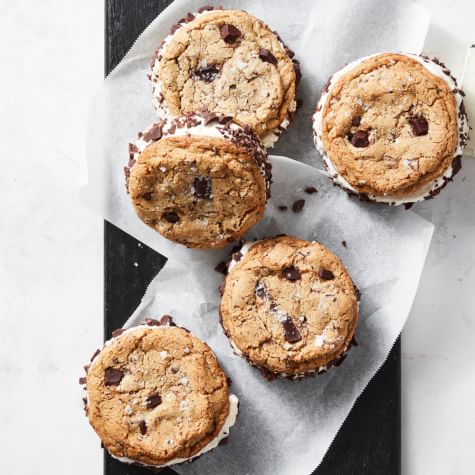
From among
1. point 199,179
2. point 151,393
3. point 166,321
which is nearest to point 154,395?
point 151,393

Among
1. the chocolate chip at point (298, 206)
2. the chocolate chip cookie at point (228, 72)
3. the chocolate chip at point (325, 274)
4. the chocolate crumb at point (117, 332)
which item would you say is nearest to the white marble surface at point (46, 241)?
the chocolate crumb at point (117, 332)

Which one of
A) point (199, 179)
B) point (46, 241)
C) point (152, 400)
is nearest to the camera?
point (199, 179)

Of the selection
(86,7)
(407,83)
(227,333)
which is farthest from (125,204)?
(407,83)

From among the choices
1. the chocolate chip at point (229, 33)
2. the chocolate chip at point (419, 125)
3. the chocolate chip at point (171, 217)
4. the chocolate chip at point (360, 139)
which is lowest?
the chocolate chip at point (171, 217)

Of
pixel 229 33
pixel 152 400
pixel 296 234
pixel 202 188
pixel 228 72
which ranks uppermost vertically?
pixel 229 33

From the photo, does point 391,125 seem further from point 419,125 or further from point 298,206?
point 298,206

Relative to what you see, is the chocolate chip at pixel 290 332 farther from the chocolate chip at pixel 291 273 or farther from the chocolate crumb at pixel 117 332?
the chocolate crumb at pixel 117 332
